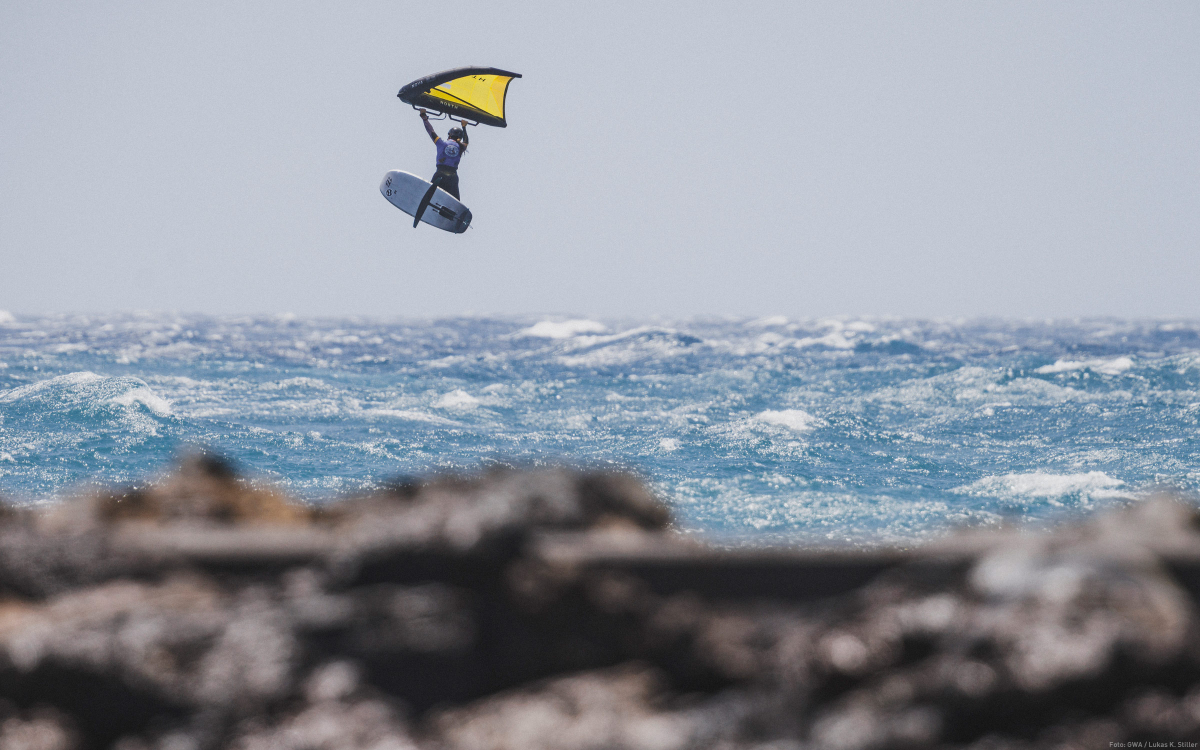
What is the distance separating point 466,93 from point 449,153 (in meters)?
0.93

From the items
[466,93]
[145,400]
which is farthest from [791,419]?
[145,400]

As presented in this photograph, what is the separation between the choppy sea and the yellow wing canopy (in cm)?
574

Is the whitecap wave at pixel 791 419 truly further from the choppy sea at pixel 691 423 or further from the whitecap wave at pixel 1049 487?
the whitecap wave at pixel 1049 487

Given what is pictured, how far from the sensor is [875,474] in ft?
80.0

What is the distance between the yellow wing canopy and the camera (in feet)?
40.5

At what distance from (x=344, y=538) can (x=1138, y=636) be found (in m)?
2.34

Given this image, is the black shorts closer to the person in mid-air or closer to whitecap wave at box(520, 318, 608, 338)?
the person in mid-air

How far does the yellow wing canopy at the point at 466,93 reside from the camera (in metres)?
12.3

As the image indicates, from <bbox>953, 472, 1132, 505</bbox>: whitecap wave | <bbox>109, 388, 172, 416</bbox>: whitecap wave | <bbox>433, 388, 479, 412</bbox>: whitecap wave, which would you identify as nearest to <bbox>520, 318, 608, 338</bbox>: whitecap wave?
<bbox>433, 388, 479, 412</bbox>: whitecap wave

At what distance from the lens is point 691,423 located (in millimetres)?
33312

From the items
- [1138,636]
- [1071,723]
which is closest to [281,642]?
[1071,723]

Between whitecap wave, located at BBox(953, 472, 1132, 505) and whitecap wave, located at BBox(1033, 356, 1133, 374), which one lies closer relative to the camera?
whitecap wave, located at BBox(953, 472, 1132, 505)

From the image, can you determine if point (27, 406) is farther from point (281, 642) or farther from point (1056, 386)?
point (1056, 386)

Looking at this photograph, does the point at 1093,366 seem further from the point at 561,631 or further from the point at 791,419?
the point at 561,631
